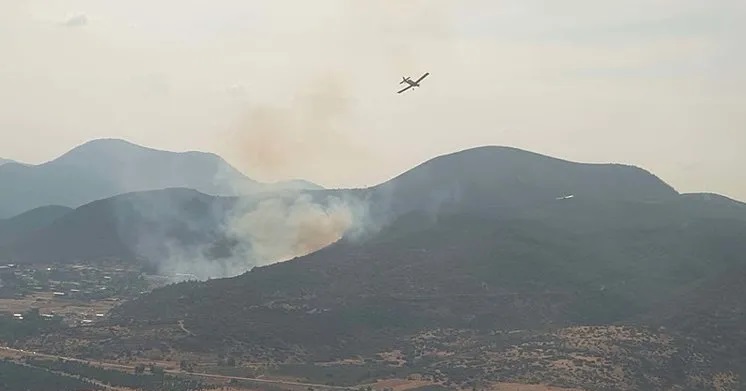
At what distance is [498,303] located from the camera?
6043 inches

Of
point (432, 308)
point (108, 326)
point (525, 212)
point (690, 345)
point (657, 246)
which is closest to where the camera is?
point (690, 345)

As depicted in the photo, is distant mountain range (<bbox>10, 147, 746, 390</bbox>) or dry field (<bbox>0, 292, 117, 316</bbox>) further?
dry field (<bbox>0, 292, 117, 316</bbox>)

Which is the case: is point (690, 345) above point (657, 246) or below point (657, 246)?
below

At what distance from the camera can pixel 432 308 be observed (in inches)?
5950

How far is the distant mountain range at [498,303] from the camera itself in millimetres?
119794

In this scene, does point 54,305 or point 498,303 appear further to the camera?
point 54,305

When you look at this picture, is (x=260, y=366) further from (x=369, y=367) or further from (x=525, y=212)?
(x=525, y=212)

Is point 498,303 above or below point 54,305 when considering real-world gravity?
below

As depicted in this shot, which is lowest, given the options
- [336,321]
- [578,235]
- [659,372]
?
[659,372]

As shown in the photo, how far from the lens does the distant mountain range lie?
119794 mm

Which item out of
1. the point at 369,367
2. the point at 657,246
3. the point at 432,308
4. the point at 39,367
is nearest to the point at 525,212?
the point at 657,246

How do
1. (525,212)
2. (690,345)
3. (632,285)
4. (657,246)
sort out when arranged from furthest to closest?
(525,212) → (657,246) → (632,285) → (690,345)

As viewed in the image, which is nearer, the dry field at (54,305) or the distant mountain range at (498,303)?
the distant mountain range at (498,303)

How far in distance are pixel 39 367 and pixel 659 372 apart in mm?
75224
